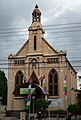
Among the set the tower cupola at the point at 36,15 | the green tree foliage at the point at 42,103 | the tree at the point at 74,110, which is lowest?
the tree at the point at 74,110

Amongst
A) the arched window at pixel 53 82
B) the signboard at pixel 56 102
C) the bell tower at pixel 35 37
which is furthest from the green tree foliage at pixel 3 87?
the signboard at pixel 56 102

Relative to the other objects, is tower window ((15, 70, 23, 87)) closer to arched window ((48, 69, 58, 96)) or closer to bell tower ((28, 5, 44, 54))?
bell tower ((28, 5, 44, 54))

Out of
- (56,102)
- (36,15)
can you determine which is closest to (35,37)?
(36,15)

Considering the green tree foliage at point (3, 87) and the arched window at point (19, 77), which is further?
the green tree foliage at point (3, 87)

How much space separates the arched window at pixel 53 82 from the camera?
61.8 metres

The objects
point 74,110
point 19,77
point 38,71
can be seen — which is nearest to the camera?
point 74,110

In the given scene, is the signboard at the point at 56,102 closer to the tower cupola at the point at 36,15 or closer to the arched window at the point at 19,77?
the arched window at the point at 19,77

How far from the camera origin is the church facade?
6103cm

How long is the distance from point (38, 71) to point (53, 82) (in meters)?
3.82

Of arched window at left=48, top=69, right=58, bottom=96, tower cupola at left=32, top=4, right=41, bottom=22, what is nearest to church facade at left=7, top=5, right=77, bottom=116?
arched window at left=48, top=69, right=58, bottom=96

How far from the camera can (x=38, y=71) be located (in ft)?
206

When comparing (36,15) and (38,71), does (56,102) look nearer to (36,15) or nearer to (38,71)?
(38,71)

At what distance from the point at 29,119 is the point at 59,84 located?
23633 millimetres

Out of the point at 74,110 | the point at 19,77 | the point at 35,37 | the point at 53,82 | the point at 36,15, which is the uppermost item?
the point at 36,15
